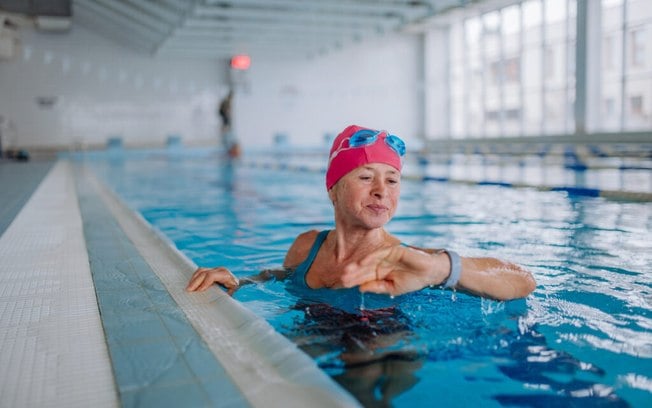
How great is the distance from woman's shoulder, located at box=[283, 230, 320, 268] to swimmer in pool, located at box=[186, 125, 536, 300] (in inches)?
3.1

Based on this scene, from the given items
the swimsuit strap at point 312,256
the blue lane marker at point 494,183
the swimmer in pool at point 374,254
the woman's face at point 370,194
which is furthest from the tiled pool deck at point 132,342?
the blue lane marker at point 494,183

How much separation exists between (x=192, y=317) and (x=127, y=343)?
1.01 feet

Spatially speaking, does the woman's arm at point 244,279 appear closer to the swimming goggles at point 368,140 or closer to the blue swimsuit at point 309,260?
the blue swimsuit at point 309,260

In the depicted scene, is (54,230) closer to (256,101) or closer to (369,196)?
(369,196)

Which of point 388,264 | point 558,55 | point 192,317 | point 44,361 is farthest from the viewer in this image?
point 558,55

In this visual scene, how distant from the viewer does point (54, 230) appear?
428 centimetres

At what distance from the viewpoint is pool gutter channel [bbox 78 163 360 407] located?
1.41 m

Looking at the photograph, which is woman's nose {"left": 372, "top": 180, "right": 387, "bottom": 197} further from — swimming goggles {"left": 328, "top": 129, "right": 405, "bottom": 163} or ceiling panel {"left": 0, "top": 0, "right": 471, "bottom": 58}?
ceiling panel {"left": 0, "top": 0, "right": 471, "bottom": 58}

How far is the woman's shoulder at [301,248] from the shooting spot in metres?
2.69

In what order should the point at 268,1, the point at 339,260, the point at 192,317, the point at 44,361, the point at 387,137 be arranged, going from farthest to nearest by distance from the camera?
the point at 268,1 < the point at 339,260 < the point at 387,137 < the point at 192,317 < the point at 44,361

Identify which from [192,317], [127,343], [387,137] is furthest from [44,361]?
[387,137]

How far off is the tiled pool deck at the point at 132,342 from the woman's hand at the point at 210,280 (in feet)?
0.20

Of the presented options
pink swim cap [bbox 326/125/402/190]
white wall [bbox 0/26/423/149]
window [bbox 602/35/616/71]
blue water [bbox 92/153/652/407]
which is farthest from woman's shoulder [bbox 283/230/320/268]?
white wall [bbox 0/26/423/149]

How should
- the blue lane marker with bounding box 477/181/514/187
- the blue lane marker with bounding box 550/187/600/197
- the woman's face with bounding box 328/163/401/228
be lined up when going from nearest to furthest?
the woman's face with bounding box 328/163/401/228
the blue lane marker with bounding box 550/187/600/197
the blue lane marker with bounding box 477/181/514/187
